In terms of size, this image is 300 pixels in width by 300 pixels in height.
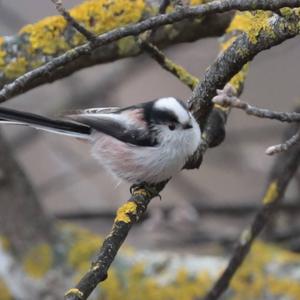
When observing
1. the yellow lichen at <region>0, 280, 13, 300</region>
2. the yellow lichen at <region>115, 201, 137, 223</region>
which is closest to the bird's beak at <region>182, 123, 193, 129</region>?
the yellow lichen at <region>115, 201, 137, 223</region>

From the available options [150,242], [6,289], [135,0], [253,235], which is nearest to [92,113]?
[135,0]

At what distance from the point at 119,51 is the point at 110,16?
4.7 inches

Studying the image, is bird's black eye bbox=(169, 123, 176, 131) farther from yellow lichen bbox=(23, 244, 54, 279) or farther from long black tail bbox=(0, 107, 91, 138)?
yellow lichen bbox=(23, 244, 54, 279)

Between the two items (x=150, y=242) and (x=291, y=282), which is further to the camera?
(x=150, y=242)

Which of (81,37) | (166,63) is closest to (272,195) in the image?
(166,63)

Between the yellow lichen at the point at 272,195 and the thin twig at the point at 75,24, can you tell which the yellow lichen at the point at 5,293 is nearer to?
the yellow lichen at the point at 272,195

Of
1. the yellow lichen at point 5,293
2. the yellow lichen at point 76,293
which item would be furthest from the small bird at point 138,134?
the yellow lichen at point 76,293

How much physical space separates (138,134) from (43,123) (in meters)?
0.35

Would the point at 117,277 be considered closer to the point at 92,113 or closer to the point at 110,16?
the point at 92,113

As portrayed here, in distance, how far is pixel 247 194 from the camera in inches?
A: 199

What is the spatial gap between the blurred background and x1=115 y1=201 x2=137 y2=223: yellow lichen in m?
1.86

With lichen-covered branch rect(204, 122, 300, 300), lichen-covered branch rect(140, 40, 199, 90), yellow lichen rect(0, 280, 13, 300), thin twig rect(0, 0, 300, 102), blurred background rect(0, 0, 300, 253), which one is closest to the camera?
thin twig rect(0, 0, 300, 102)

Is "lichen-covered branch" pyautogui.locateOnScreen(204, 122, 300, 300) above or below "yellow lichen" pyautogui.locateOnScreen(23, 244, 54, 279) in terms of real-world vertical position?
above

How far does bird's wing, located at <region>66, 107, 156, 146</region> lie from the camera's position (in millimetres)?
2592
